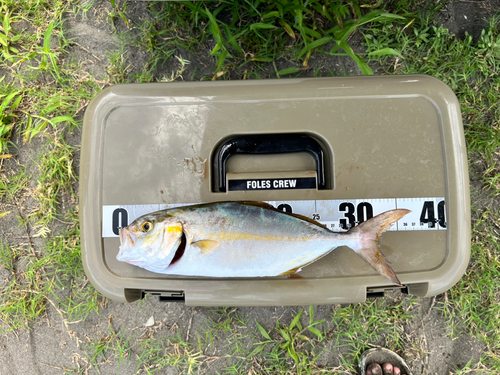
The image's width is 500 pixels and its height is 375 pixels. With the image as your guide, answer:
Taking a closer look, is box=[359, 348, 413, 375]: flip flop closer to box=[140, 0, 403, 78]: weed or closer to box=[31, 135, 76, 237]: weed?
box=[140, 0, 403, 78]: weed

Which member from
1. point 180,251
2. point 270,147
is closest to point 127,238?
point 180,251

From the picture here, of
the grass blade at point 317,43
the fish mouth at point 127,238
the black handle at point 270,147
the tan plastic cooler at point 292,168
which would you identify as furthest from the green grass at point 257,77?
the fish mouth at point 127,238

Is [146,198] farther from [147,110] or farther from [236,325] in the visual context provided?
[236,325]

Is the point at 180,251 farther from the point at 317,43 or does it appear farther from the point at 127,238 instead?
the point at 317,43

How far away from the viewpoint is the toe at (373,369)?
7.16 ft

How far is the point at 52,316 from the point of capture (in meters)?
2.37

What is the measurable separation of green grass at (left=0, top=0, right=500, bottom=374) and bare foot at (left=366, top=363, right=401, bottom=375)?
0.10 m

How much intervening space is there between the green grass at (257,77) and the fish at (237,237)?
0.88 m

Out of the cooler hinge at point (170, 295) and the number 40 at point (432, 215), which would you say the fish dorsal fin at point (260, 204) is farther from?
the number 40 at point (432, 215)

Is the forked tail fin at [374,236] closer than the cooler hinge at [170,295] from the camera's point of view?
Yes

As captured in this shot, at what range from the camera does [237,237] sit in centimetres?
153

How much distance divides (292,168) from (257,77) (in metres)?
0.87

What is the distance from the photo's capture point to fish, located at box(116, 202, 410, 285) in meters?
1.51

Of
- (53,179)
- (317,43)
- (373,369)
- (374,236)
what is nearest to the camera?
(374,236)
